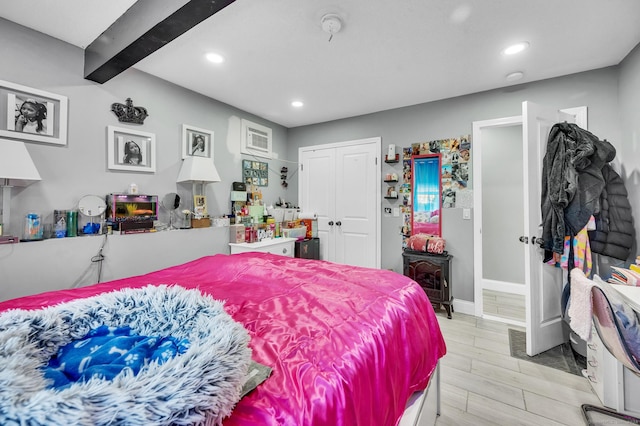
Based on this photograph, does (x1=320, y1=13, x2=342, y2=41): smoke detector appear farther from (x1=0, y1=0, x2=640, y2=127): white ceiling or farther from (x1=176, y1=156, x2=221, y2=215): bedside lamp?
(x1=176, y1=156, x2=221, y2=215): bedside lamp

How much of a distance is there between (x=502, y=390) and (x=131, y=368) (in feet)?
7.58

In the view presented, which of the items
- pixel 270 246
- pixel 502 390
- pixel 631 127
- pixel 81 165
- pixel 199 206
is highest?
pixel 631 127

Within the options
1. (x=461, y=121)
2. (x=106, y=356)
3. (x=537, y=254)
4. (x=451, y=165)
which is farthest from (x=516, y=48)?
(x=106, y=356)

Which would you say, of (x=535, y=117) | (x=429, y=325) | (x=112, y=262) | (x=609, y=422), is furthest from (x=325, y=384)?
(x=535, y=117)

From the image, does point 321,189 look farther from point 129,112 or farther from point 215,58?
point 129,112

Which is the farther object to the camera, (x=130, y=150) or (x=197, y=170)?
(x=197, y=170)

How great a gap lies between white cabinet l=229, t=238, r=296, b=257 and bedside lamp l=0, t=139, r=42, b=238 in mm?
1767

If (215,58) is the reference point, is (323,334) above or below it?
below

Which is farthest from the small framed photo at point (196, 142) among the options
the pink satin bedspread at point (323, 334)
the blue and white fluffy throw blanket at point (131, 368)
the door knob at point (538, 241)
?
the door knob at point (538, 241)

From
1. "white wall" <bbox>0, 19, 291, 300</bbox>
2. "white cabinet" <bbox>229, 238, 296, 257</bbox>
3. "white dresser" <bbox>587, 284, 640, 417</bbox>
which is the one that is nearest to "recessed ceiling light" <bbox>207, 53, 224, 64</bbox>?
"white wall" <bbox>0, 19, 291, 300</bbox>

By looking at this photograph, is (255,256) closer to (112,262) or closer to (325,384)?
(112,262)

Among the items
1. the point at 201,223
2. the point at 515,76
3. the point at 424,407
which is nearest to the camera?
the point at 424,407

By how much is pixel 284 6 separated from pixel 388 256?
3.02 m

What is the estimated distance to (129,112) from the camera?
245cm
